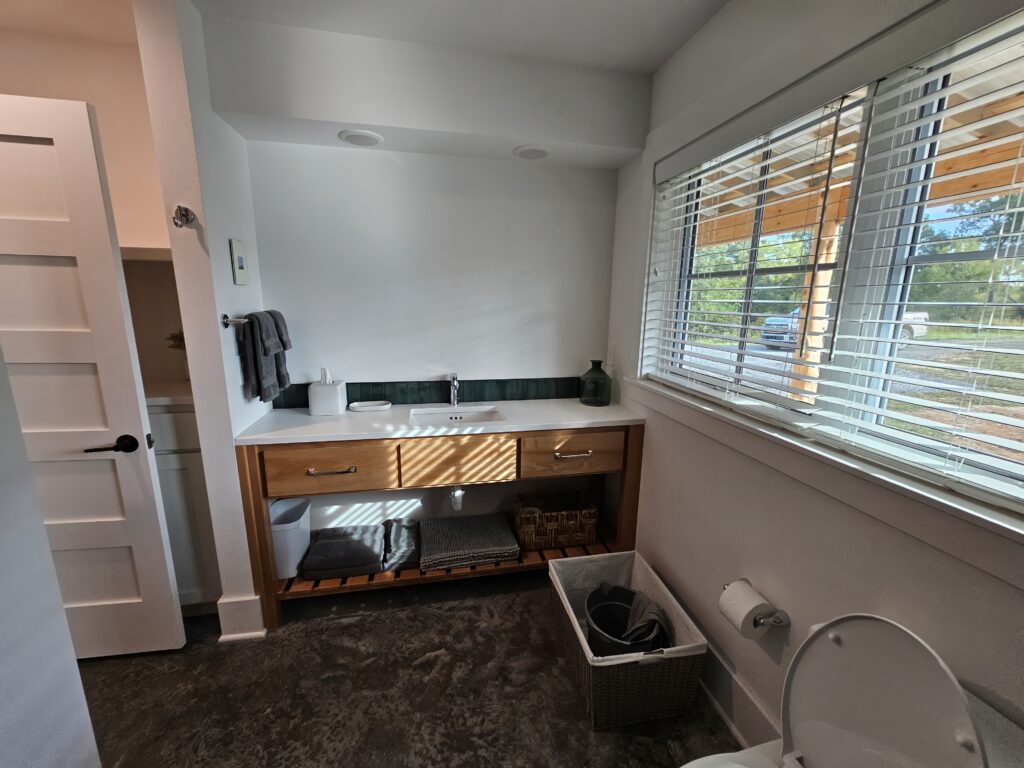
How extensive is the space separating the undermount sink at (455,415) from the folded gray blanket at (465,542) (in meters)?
0.57

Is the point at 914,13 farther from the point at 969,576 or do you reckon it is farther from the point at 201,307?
the point at 201,307

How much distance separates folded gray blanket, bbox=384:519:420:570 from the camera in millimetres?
1956

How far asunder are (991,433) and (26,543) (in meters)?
2.09

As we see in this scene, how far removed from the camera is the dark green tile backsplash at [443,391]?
2.05m

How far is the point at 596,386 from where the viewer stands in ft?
7.25

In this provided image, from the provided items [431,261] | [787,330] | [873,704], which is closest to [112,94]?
[431,261]

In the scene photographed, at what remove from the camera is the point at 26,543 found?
92 cm

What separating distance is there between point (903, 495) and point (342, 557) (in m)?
2.01

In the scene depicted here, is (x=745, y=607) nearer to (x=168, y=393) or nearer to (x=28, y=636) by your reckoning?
(x=28, y=636)

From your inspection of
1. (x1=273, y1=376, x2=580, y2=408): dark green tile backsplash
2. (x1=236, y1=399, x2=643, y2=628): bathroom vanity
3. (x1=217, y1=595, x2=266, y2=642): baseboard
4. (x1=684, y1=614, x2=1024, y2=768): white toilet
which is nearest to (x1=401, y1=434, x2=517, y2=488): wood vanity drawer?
(x1=236, y1=399, x2=643, y2=628): bathroom vanity

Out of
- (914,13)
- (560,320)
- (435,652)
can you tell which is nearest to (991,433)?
(914,13)

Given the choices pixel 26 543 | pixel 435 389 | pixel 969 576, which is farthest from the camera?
pixel 435 389

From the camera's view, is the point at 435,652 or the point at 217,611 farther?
the point at 217,611

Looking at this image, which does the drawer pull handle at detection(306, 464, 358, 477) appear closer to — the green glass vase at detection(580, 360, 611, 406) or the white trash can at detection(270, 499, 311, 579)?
the white trash can at detection(270, 499, 311, 579)
